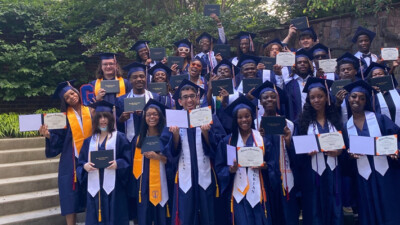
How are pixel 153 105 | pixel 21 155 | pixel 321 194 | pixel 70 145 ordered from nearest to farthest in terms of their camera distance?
pixel 321 194
pixel 153 105
pixel 70 145
pixel 21 155

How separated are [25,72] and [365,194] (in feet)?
26.1

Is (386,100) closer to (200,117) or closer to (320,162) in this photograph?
(320,162)

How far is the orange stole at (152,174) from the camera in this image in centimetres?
418

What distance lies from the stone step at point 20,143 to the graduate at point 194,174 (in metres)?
3.48

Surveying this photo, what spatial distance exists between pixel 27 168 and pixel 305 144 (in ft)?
14.8

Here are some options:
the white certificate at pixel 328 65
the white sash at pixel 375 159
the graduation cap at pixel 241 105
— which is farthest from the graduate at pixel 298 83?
the graduation cap at pixel 241 105

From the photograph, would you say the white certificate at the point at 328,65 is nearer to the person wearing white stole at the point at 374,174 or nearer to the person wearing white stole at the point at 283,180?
the person wearing white stole at the point at 374,174

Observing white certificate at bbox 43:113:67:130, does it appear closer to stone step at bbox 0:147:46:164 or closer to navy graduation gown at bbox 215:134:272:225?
navy graduation gown at bbox 215:134:272:225

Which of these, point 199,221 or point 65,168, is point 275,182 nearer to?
point 199,221

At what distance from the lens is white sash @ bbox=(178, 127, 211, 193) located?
403cm

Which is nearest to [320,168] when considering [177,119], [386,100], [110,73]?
[386,100]

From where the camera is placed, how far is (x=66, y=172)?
4.41 metres

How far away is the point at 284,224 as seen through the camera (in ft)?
13.1

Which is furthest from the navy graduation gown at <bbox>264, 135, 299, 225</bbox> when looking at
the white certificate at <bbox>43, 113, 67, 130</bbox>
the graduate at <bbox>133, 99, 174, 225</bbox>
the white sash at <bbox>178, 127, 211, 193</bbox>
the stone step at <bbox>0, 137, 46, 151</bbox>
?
the stone step at <bbox>0, 137, 46, 151</bbox>
